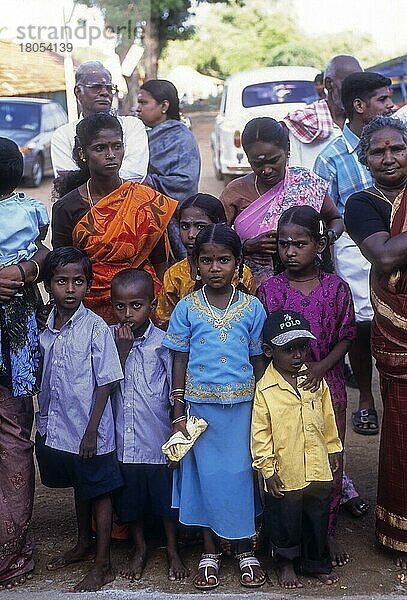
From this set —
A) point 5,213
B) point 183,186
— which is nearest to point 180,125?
point 183,186

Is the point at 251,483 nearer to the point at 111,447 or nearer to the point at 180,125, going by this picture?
the point at 111,447

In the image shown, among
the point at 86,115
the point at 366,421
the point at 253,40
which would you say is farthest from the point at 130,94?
the point at 253,40

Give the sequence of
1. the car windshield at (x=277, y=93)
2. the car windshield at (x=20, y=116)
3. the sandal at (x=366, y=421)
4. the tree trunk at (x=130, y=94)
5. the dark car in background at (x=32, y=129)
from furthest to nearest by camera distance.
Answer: the tree trunk at (x=130, y=94) → the car windshield at (x=20, y=116) → the dark car in background at (x=32, y=129) → the car windshield at (x=277, y=93) → the sandal at (x=366, y=421)

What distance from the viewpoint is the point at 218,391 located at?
3.34m

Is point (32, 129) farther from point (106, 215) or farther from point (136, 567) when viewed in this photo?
point (136, 567)

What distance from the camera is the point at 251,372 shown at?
3396 mm

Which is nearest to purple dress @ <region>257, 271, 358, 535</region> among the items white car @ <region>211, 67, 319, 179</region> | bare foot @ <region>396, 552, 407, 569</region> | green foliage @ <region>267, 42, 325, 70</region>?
bare foot @ <region>396, 552, 407, 569</region>

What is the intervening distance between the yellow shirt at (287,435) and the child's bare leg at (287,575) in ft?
1.11

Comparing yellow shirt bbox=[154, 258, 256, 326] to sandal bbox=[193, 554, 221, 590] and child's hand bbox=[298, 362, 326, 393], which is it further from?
sandal bbox=[193, 554, 221, 590]

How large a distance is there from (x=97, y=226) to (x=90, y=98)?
4.96 feet

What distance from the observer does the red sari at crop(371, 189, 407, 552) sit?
3.30 metres

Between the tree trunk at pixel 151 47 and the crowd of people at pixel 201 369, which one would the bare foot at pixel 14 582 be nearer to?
the crowd of people at pixel 201 369

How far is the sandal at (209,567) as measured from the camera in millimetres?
3363

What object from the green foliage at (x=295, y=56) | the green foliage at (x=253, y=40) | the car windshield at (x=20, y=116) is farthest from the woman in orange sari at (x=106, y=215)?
the green foliage at (x=253, y=40)
